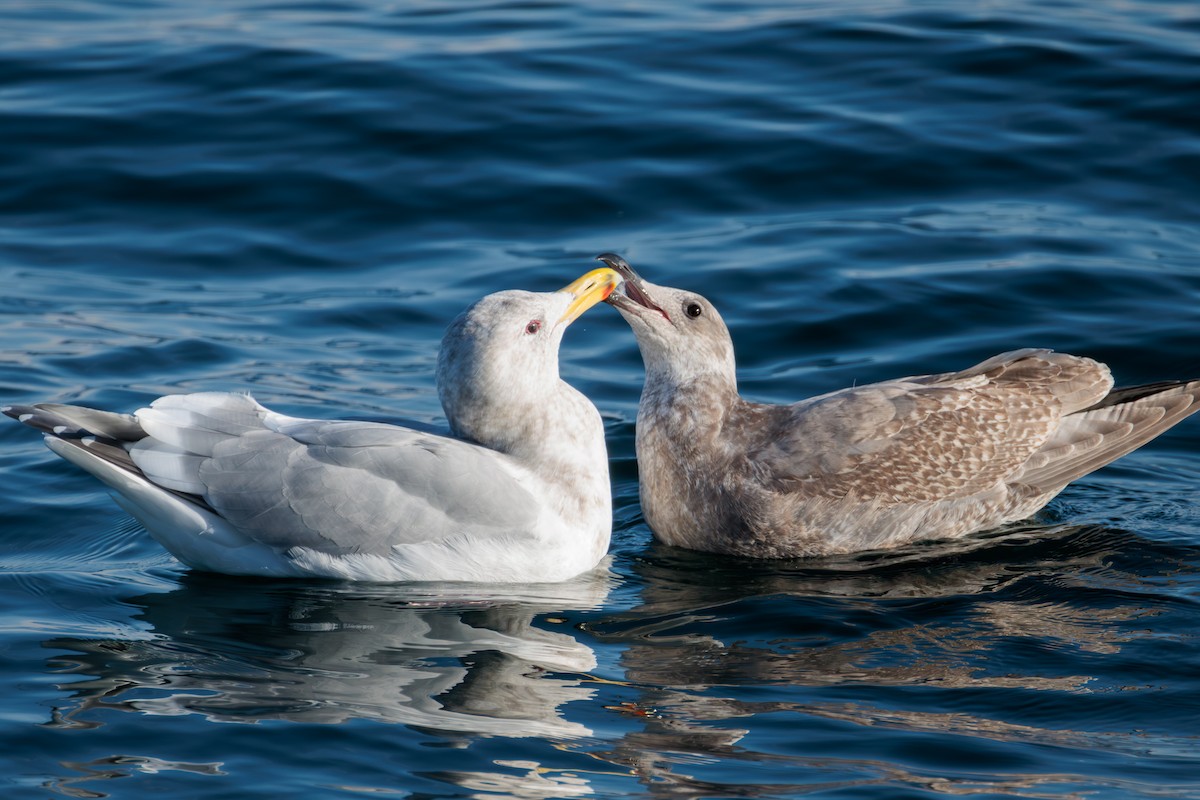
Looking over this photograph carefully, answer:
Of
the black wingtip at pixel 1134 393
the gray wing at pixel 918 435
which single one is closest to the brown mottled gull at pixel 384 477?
the gray wing at pixel 918 435

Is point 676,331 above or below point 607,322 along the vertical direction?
above

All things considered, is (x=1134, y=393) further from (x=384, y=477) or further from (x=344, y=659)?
(x=344, y=659)

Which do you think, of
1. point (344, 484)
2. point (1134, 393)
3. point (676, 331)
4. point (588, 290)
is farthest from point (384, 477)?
point (1134, 393)

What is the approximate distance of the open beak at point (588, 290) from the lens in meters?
7.62

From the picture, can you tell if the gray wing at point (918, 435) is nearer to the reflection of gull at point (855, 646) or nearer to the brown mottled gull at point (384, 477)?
the reflection of gull at point (855, 646)

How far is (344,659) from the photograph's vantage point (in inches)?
259

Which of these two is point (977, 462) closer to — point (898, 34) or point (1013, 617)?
point (1013, 617)

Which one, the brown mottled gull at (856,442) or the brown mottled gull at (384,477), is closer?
the brown mottled gull at (384,477)

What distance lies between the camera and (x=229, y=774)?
5590mm

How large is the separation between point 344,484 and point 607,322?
4780mm

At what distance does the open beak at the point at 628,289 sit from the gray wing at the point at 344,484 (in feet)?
4.06

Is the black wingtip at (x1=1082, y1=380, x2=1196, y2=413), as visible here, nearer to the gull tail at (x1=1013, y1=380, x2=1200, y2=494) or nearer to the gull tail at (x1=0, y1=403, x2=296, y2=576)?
the gull tail at (x1=1013, y1=380, x2=1200, y2=494)

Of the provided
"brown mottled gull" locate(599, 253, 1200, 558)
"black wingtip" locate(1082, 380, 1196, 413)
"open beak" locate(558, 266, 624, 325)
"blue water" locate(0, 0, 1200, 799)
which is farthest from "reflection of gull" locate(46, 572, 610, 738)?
"black wingtip" locate(1082, 380, 1196, 413)

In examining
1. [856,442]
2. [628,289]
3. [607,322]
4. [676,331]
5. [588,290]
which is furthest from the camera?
[607,322]
